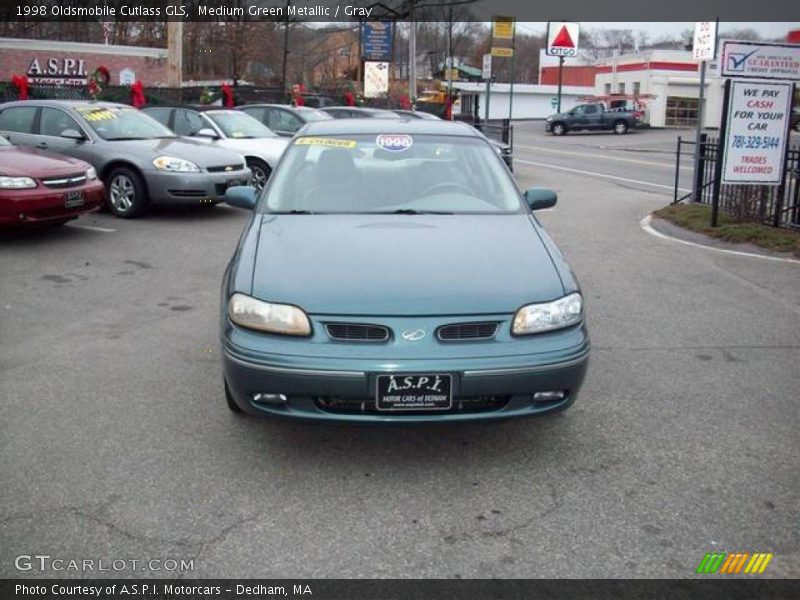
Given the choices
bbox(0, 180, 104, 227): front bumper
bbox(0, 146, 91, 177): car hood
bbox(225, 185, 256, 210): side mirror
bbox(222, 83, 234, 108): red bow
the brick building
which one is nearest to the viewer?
bbox(225, 185, 256, 210): side mirror

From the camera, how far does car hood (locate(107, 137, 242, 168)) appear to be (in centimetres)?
1084

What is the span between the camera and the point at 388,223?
4.55 meters

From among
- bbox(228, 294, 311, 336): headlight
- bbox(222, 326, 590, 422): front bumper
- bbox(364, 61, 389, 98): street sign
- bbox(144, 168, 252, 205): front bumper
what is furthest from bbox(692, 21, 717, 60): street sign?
bbox(364, 61, 389, 98): street sign

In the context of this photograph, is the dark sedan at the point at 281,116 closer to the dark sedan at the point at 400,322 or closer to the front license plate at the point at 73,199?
the front license plate at the point at 73,199

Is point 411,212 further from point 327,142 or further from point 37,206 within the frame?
point 37,206

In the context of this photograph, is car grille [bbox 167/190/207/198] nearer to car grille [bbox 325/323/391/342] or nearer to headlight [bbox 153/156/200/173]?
headlight [bbox 153/156/200/173]

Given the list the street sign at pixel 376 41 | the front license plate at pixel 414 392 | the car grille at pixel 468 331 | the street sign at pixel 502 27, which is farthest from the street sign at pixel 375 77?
the front license plate at pixel 414 392

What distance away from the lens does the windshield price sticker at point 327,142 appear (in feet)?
17.3

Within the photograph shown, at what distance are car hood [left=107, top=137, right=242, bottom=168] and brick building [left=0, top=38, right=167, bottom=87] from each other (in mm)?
23815

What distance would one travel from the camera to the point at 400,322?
3.56 meters

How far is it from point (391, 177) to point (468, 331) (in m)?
1.78

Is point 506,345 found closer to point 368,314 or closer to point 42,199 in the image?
point 368,314

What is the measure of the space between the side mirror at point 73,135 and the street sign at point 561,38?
1811 inches

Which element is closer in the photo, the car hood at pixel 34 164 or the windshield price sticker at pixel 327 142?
the windshield price sticker at pixel 327 142
